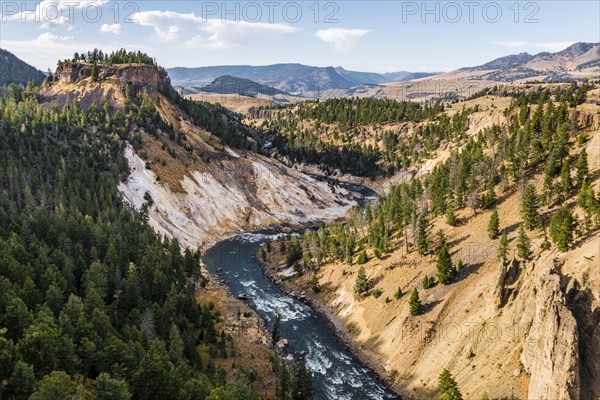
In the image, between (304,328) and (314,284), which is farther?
(314,284)

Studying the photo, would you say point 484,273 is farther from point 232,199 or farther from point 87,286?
point 232,199

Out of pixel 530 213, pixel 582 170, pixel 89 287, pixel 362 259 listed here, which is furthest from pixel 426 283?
pixel 89 287

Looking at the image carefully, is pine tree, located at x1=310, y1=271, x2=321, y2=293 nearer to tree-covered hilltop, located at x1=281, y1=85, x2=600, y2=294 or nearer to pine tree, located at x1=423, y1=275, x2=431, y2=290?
tree-covered hilltop, located at x1=281, y1=85, x2=600, y2=294

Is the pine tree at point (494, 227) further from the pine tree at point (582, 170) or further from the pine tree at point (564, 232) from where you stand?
the pine tree at point (582, 170)

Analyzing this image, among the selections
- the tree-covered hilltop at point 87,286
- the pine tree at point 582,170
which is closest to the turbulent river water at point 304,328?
the tree-covered hilltop at point 87,286

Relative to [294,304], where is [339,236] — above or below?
above

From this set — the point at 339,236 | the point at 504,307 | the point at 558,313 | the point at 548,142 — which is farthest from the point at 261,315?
the point at 548,142

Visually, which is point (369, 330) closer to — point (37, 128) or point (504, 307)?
point (504, 307)
